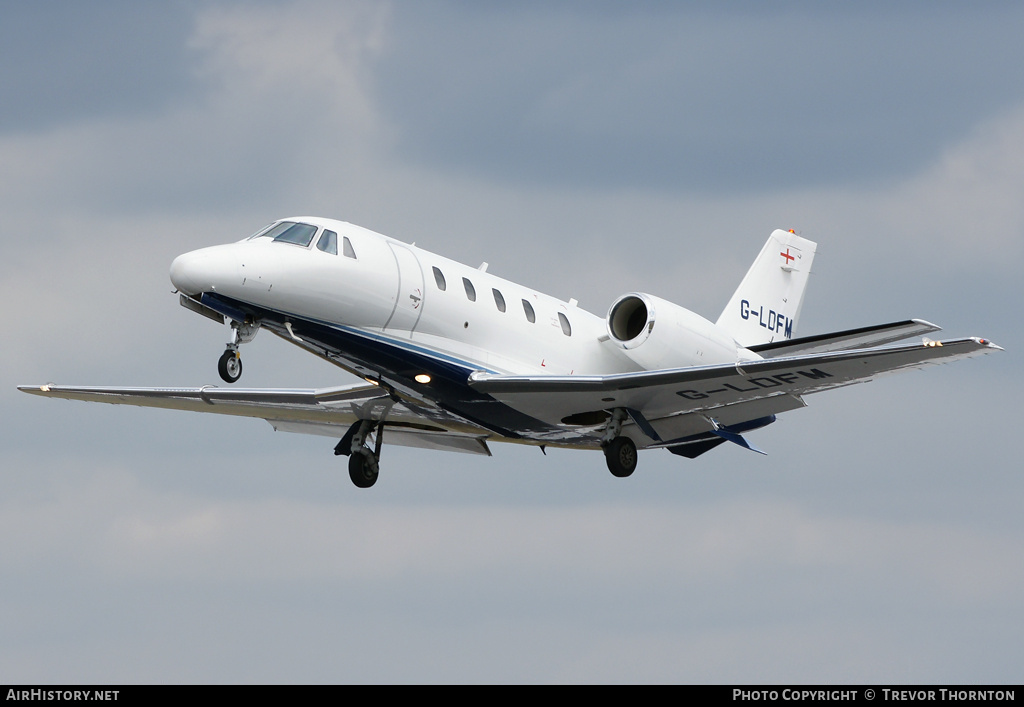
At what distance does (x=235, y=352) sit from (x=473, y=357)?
3.92 metres

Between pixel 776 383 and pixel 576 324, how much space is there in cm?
390

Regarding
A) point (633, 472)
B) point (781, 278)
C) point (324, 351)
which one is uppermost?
point (781, 278)

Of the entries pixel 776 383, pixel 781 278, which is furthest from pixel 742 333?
pixel 776 383

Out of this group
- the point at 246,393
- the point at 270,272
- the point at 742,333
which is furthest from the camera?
the point at 742,333

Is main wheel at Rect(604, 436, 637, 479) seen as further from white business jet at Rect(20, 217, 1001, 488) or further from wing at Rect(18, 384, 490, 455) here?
wing at Rect(18, 384, 490, 455)

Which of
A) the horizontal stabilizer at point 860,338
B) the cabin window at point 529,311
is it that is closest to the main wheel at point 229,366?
the cabin window at point 529,311

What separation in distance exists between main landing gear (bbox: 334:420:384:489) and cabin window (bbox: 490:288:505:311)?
359cm

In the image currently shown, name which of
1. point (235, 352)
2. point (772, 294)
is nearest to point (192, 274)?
point (235, 352)

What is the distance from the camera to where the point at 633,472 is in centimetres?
2322

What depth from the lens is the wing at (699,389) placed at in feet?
67.4

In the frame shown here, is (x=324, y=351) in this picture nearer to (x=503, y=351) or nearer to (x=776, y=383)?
(x=503, y=351)

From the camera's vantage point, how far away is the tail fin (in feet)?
91.2

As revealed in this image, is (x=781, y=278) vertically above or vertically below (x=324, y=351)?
above

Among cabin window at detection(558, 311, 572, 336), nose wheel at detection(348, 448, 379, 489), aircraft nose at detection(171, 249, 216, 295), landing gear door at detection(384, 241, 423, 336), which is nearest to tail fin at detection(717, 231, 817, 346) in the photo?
cabin window at detection(558, 311, 572, 336)
